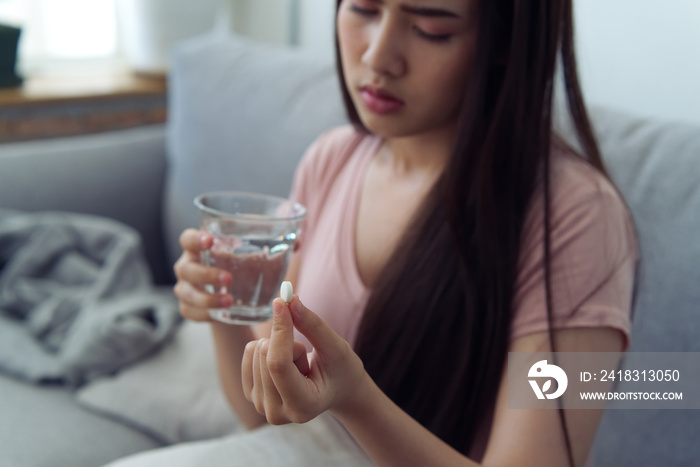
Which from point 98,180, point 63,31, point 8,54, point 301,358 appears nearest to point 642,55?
point 301,358

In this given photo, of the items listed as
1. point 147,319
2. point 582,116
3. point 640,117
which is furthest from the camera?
point 147,319

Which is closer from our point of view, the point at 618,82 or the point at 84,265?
the point at 618,82

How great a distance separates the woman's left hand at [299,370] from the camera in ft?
1.32

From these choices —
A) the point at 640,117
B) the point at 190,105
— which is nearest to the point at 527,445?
the point at 640,117

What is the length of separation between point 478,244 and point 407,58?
196 mm

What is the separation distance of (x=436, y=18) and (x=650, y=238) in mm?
402

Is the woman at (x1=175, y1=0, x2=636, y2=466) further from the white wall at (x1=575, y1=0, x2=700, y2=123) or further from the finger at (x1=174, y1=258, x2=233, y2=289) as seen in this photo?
the white wall at (x1=575, y1=0, x2=700, y2=123)

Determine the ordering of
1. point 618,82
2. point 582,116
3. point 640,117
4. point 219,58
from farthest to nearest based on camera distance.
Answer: point 219,58 < point 618,82 < point 640,117 < point 582,116

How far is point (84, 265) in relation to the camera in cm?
128

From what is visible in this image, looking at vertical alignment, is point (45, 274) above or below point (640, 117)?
below

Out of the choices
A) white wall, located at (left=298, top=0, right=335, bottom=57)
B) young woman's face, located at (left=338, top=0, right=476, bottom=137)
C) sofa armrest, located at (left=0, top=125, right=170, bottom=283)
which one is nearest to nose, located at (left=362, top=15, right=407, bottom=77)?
young woman's face, located at (left=338, top=0, right=476, bottom=137)

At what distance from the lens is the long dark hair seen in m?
0.62

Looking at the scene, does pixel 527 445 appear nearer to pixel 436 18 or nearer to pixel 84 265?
pixel 436 18

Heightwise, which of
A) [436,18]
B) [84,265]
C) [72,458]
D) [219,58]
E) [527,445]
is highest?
[436,18]
